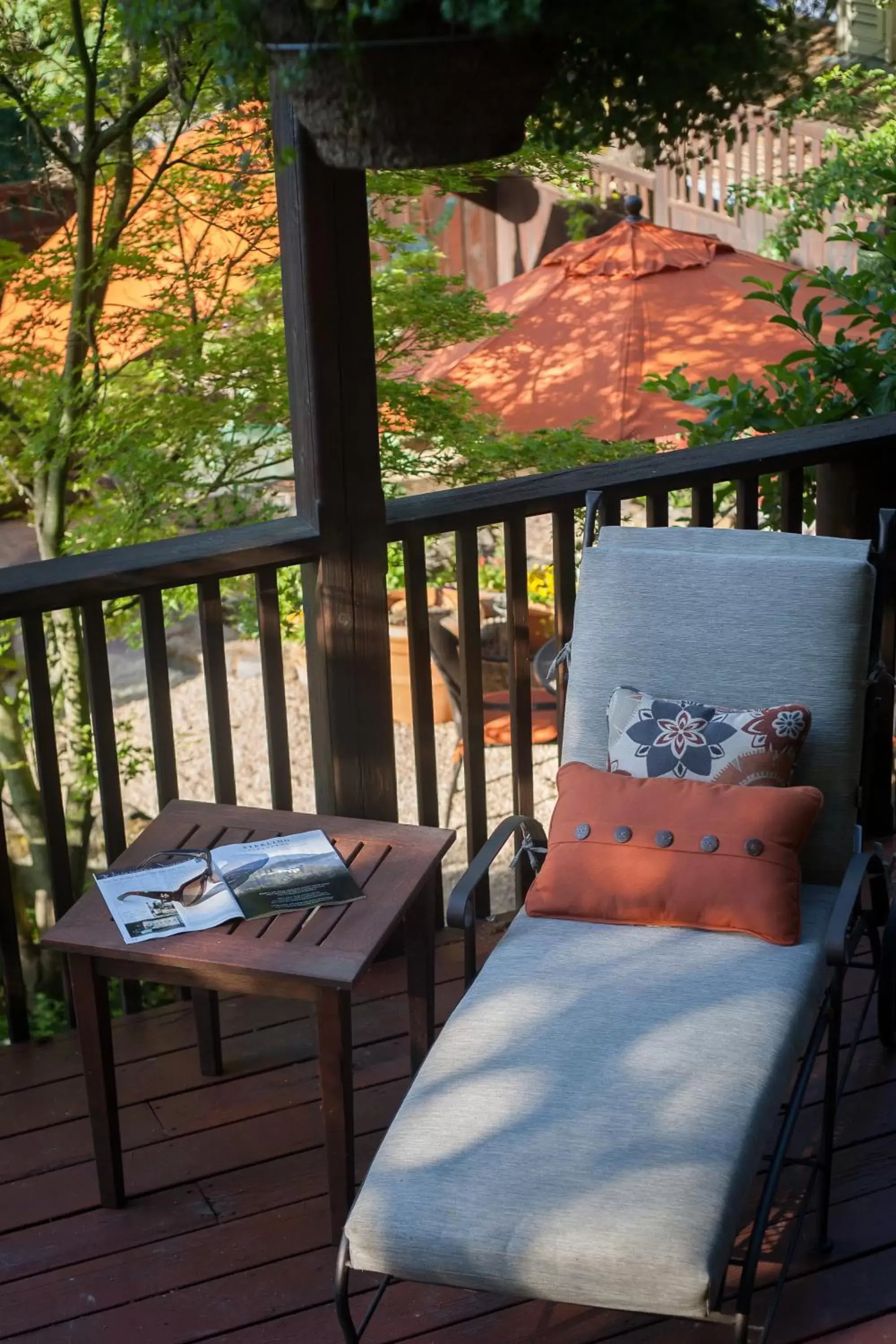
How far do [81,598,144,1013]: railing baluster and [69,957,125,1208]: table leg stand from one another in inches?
20.1

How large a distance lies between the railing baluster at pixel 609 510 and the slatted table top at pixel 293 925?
899 mm

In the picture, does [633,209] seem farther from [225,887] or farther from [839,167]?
[225,887]

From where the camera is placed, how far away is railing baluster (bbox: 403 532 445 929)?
326cm

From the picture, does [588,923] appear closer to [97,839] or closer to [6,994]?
[6,994]

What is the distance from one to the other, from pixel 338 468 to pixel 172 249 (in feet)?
8.10

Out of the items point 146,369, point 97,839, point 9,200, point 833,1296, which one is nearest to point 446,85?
point 833,1296

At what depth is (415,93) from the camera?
1.90m

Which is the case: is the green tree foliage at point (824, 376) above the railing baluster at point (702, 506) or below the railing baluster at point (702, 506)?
above

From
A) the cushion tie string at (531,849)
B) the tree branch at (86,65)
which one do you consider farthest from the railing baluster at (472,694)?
the tree branch at (86,65)

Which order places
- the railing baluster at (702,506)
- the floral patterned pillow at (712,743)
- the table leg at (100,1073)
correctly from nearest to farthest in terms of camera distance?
the table leg at (100,1073)
the floral patterned pillow at (712,743)
the railing baluster at (702,506)

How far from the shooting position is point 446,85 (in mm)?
1903

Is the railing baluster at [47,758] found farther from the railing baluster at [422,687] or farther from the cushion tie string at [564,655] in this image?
the cushion tie string at [564,655]

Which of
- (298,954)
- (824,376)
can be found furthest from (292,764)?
(298,954)

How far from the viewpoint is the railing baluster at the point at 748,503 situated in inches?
136
